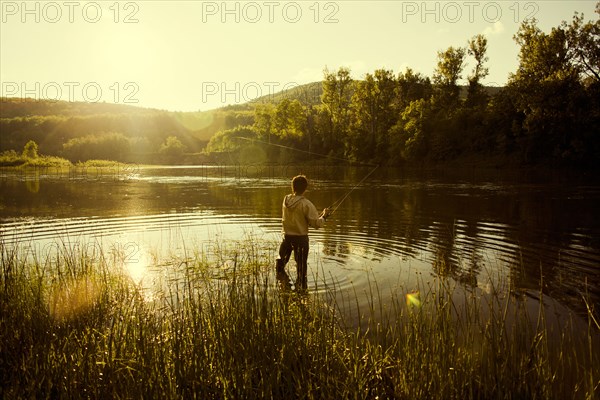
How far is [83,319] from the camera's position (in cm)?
673

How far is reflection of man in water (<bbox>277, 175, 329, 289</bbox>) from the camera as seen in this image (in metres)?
9.97

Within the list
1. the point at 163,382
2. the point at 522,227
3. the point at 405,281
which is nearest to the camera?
the point at 163,382

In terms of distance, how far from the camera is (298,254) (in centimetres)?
1031

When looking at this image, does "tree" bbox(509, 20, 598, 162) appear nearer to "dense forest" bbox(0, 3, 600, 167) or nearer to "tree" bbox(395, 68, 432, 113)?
"dense forest" bbox(0, 3, 600, 167)

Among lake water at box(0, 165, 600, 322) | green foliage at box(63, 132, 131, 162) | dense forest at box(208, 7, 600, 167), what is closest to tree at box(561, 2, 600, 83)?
dense forest at box(208, 7, 600, 167)

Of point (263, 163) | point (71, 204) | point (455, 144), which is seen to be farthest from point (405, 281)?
point (263, 163)

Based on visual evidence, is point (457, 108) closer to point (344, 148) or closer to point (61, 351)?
point (344, 148)

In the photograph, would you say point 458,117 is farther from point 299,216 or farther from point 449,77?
point 299,216

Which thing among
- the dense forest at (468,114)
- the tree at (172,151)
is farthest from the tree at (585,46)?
the tree at (172,151)

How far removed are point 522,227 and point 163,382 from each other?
17352mm

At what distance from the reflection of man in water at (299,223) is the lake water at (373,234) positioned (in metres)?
0.56

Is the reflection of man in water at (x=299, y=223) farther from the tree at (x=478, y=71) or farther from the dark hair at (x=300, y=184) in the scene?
the tree at (x=478, y=71)

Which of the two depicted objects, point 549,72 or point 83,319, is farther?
point 549,72

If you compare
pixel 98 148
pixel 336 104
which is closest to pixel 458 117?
pixel 336 104
